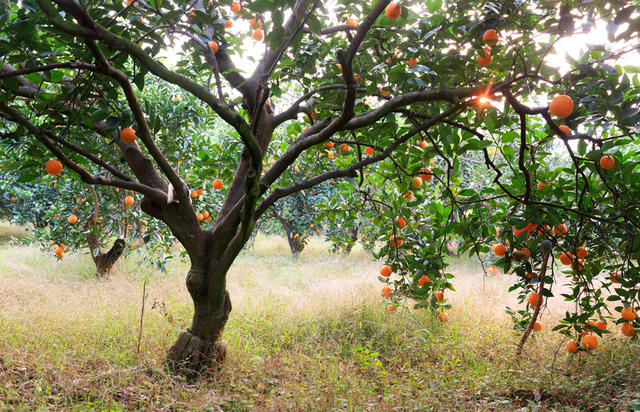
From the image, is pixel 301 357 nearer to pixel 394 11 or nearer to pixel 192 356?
pixel 192 356

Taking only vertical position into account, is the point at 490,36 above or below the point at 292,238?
above

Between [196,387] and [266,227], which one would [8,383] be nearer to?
[196,387]

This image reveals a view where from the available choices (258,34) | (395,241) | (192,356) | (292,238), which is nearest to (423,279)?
(395,241)

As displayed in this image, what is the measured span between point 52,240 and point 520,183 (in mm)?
5326

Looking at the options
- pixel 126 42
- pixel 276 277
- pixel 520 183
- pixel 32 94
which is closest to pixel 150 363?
pixel 32 94

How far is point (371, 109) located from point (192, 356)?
6.41 feet

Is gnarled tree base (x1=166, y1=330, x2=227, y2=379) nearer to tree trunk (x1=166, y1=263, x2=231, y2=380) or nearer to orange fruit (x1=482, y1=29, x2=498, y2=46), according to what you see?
tree trunk (x1=166, y1=263, x2=231, y2=380)

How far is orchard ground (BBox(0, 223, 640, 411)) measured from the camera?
2.25 meters

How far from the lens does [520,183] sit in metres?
2.21

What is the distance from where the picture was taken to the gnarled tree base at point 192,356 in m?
2.47

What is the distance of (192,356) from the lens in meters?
2.49

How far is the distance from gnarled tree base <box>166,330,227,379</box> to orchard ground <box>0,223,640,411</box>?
0.29 ft

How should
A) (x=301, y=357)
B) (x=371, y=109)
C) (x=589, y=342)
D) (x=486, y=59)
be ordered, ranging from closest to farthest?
(x=486, y=59) → (x=589, y=342) → (x=371, y=109) → (x=301, y=357)

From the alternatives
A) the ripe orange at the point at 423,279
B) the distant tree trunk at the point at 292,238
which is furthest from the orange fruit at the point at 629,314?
the distant tree trunk at the point at 292,238
